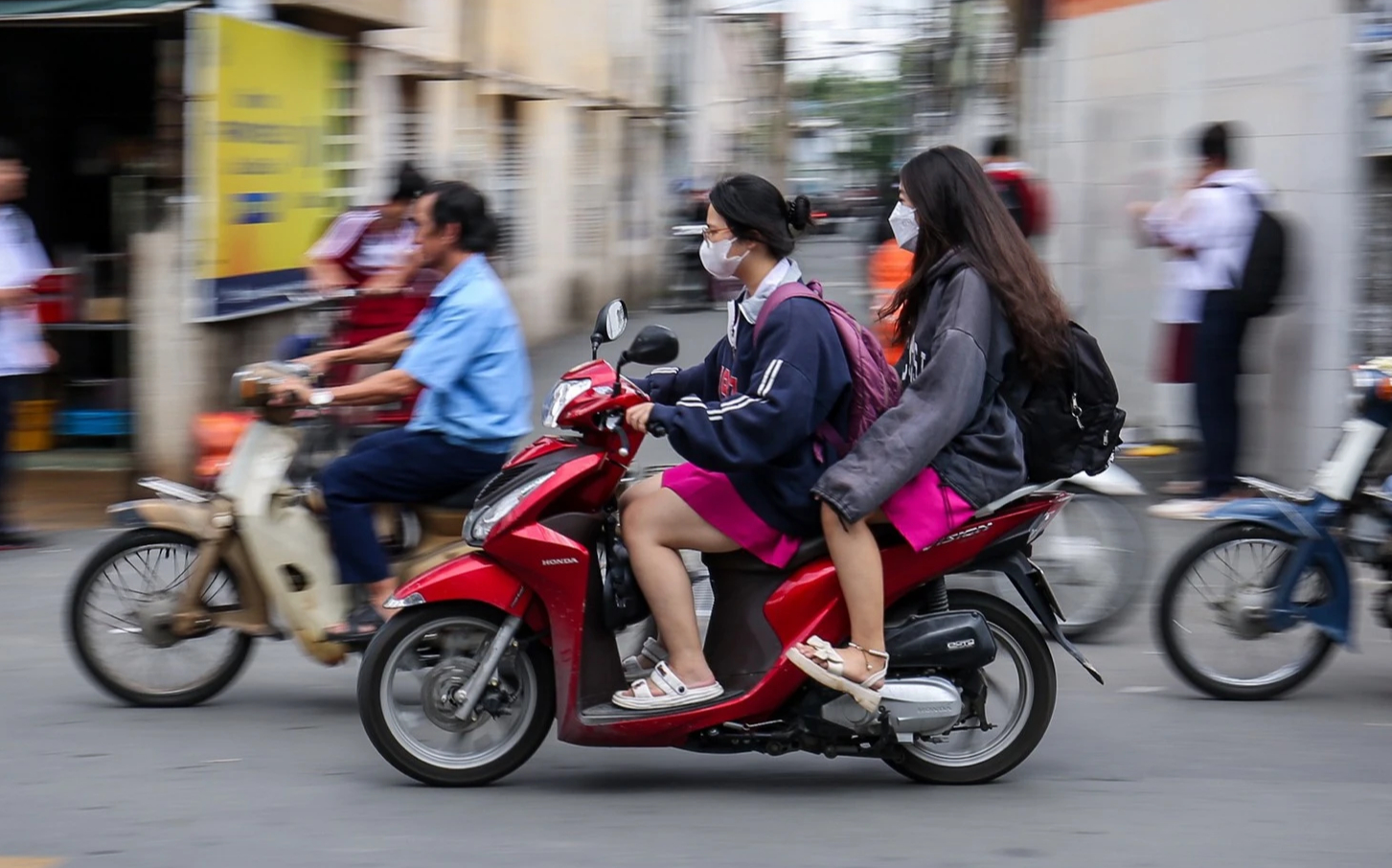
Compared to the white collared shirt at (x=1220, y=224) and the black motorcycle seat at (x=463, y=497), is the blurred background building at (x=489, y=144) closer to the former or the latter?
the white collared shirt at (x=1220, y=224)

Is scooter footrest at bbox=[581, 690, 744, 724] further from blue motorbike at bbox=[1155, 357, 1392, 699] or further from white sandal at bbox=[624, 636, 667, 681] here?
blue motorbike at bbox=[1155, 357, 1392, 699]

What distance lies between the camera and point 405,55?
564 inches

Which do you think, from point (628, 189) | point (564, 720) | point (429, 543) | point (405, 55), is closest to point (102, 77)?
point (405, 55)

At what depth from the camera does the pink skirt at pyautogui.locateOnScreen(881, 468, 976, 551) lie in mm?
4770

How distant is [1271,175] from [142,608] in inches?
281

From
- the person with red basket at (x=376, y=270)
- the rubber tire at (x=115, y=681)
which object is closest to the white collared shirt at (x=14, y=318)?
the person with red basket at (x=376, y=270)

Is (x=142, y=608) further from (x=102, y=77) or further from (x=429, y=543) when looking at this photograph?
(x=102, y=77)

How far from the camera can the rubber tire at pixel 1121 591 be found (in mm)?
6910

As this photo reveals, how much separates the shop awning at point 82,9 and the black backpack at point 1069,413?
628 cm

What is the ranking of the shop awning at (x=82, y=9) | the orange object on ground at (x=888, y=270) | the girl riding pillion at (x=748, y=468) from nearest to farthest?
the girl riding pillion at (x=748, y=468) → the orange object on ground at (x=888, y=270) → the shop awning at (x=82, y=9)

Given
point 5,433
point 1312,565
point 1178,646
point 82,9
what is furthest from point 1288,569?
point 82,9

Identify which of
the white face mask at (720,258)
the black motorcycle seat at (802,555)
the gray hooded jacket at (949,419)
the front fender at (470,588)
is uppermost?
the white face mask at (720,258)

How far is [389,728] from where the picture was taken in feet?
16.3

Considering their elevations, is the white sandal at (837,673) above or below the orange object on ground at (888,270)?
below
